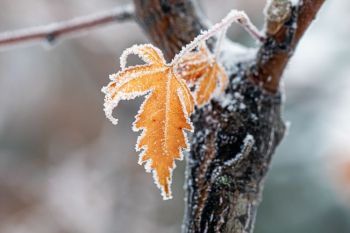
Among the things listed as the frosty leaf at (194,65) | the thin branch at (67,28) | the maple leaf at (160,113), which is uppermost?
the thin branch at (67,28)

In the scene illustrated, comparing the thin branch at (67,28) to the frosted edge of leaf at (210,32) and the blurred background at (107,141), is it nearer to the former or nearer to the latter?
the frosted edge of leaf at (210,32)

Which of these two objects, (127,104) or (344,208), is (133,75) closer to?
(344,208)

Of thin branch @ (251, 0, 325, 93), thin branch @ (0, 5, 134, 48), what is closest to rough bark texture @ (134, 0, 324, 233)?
thin branch @ (251, 0, 325, 93)

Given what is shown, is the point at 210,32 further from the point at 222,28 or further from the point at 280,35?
the point at 280,35

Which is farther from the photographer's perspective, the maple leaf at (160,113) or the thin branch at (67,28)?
the thin branch at (67,28)

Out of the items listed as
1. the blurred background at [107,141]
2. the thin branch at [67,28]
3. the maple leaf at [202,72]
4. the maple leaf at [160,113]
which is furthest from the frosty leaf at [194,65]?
the blurred background at [107,141]
